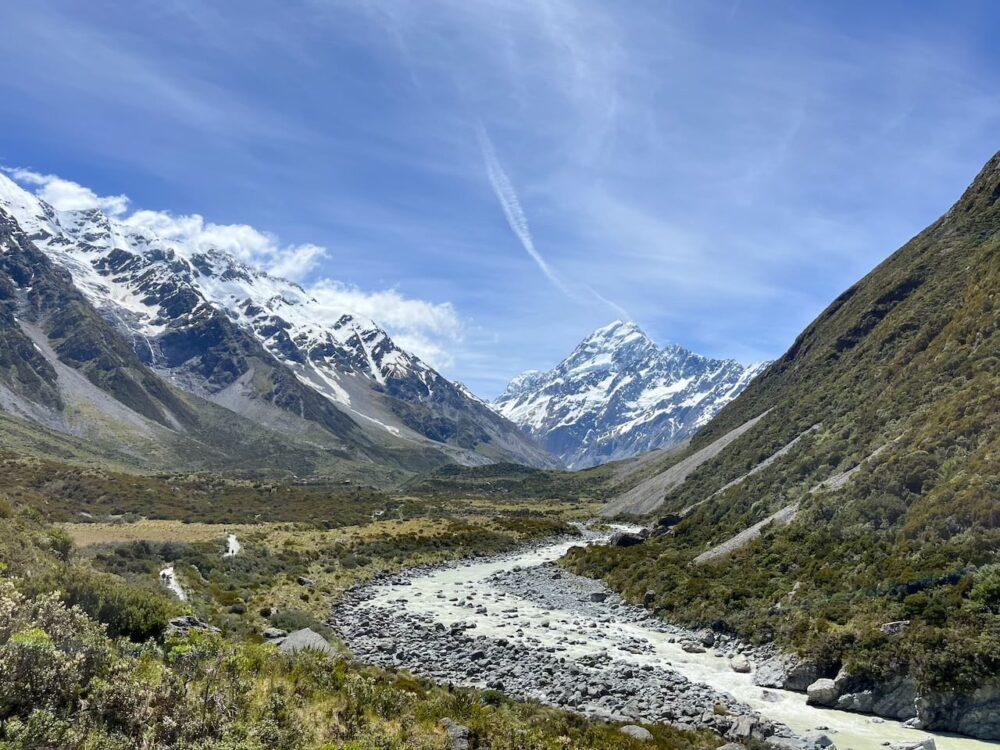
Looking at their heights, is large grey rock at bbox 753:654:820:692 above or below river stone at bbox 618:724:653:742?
above

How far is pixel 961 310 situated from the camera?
47531 mm

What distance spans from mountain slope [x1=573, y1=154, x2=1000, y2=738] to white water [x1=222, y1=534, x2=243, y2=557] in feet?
103

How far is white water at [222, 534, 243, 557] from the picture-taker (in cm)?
5086

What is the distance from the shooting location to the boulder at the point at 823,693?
73.7ft

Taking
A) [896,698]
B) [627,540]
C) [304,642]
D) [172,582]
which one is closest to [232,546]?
[172,582]

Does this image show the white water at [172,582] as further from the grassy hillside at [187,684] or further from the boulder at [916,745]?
the boulder at [916,745]

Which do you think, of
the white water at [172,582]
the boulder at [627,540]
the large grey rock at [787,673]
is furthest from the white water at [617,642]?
the boulder at [627,540]

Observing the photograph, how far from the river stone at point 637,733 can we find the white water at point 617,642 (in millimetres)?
5748

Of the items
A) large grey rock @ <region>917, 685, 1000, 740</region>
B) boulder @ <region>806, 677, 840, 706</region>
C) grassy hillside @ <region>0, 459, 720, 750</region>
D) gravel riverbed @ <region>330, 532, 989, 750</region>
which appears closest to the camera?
grassy hillside @ <region>0, 459, 720, 750</region>

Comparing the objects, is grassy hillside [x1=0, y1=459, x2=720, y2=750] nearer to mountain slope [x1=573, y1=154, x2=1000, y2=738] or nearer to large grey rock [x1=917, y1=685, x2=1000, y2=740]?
large grey rock [x1=917, y1=685, x2=1000, y2=740]

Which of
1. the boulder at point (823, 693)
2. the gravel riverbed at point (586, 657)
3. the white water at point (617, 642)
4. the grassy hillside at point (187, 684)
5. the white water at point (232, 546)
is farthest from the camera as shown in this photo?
the white water at point (232, 546)

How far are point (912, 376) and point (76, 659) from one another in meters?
54.3

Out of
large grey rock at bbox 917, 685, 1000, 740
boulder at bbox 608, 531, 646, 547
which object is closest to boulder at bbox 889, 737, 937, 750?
large grey rock at bbox 917, 685, 1000, 740

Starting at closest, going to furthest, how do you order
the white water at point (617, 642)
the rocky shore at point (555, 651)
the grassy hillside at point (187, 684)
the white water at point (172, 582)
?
1. the grassy hillside at point (187, 684)
2. the white water at point (617, 642)
3. the rocky shore at point (555, 651)
4. the white water at point (172, 582)
